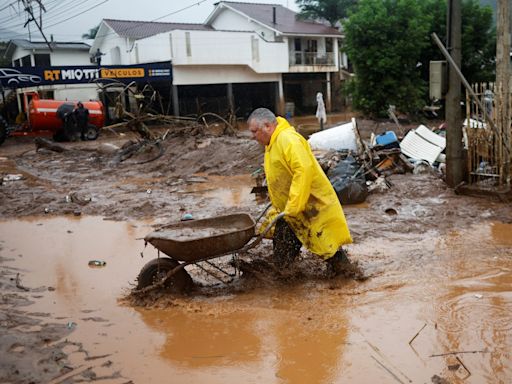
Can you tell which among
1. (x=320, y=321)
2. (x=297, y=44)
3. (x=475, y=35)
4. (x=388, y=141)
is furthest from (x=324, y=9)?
(x=320, y=321)

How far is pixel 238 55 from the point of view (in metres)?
31.8

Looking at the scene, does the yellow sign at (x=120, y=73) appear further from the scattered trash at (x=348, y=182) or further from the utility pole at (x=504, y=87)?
the utility pole at (x=504, y=87)

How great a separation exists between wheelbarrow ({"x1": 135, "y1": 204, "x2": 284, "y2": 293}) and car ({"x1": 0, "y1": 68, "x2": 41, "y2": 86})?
18.3m

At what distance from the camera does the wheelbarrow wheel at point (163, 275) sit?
16.1 ft

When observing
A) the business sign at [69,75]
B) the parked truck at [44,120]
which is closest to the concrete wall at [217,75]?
the business sign at [69,75]

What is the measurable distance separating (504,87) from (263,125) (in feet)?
17.1

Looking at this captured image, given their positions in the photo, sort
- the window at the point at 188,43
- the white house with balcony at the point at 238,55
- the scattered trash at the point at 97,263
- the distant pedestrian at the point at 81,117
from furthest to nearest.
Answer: the white house with balcony at the point at 238,55 → the window at the point at 188,43 → the distant pedestrian at the point at 81,117 → the scattered trash at the point at 97,263

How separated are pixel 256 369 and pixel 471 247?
12.2 ft

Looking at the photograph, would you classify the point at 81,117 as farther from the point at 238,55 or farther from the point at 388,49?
the point at 388,49

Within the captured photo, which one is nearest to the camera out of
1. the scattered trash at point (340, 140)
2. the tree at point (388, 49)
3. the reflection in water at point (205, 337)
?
the reflection in water at point (205, 337)

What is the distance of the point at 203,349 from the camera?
4039 mm

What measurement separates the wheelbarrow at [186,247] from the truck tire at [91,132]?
19121 millimetres

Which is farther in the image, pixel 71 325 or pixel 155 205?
pixel 155 205

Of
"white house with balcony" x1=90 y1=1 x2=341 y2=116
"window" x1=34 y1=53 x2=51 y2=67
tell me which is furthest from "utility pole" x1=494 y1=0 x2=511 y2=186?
"window" x1=34 y1=53 x2=51 y2=67
